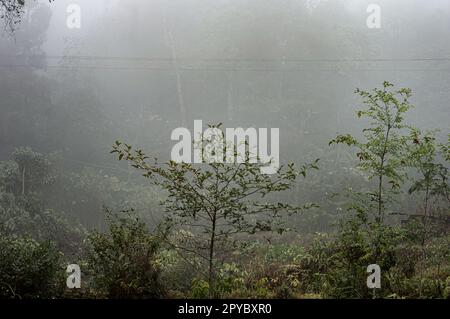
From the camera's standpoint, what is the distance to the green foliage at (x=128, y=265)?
654 cm

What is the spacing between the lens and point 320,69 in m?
34.0

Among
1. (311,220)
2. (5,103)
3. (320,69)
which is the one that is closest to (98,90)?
(5,103)

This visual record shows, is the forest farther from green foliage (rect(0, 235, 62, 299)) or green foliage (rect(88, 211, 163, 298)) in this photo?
green foliage (rect(0, 235, 62, 299))

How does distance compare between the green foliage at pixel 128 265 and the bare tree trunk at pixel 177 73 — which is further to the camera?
the bare tree trunk at pixel 177 73

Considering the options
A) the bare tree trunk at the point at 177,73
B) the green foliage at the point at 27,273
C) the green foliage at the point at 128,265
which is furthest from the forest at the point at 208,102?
the green foliage at the point at 27,273

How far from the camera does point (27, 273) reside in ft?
21.4

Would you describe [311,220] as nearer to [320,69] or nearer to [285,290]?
[285,290]

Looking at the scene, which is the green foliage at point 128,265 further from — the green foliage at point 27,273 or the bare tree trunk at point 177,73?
the bare tree trunk at point 177,73

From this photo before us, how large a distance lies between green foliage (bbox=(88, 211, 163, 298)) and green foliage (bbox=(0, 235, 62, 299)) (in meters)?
0.68

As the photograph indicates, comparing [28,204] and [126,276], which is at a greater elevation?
[28,204]

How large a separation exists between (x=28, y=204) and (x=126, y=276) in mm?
14958

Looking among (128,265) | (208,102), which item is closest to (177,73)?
(208,102)

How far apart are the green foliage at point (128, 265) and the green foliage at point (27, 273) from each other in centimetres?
68

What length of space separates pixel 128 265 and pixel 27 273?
5.01 ft
